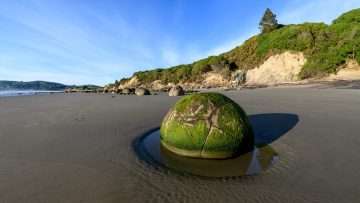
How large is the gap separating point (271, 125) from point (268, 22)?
5381cm

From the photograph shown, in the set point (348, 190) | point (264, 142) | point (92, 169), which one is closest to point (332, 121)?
point (264, 142)

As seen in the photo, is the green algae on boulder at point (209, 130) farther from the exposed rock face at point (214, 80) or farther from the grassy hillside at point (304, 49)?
the exposed rock face at point (214, 80)

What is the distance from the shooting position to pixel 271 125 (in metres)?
6.98

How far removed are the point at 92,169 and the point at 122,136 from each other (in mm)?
2163

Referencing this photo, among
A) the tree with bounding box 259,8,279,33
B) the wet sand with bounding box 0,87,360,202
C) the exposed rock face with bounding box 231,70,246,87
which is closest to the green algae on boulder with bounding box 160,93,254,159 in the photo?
the wet sand with bounding box 0,87,360,202

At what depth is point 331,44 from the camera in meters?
32.2

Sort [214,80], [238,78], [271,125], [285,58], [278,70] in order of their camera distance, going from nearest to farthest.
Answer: [271,125]
[278,70]
[285,58]
[238,78]
[214,80]

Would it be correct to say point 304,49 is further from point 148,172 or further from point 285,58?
point 148,172

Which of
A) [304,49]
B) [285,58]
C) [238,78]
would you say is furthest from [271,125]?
[304,49]

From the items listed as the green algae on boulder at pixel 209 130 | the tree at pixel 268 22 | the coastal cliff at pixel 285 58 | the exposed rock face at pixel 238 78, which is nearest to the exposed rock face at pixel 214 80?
the coastal cliff at pixel 285 58

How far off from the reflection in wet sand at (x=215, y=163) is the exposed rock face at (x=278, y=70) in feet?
99.7

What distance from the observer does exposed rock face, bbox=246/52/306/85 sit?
34.0 meters

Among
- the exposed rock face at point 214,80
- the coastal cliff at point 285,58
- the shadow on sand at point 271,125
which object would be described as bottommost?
the shadow on sand at point 271,125

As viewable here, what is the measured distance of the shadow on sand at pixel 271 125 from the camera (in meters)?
5.82
